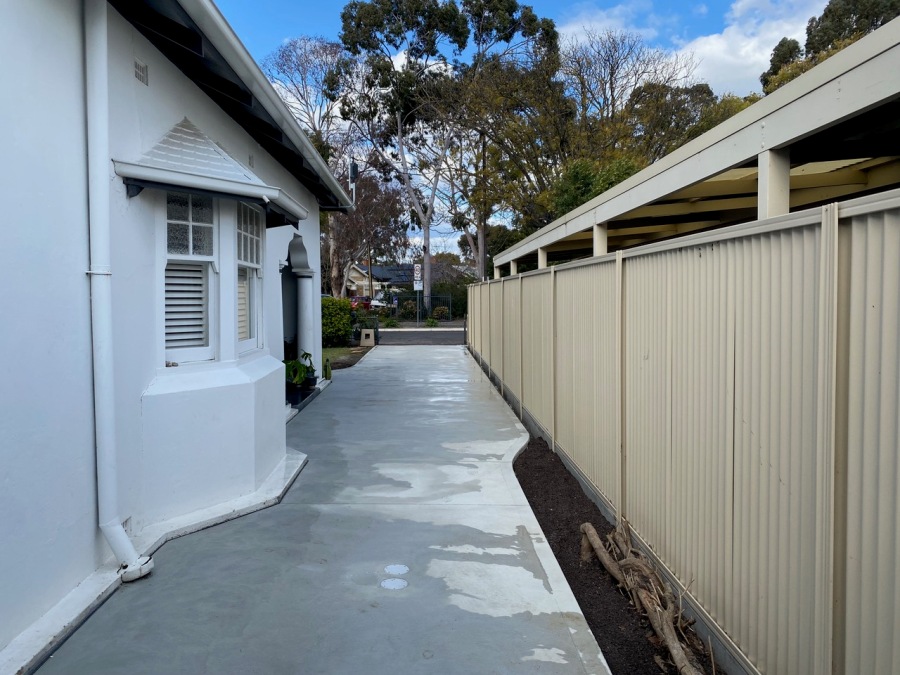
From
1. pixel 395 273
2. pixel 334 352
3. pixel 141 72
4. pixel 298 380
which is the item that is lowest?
pixel 334 352

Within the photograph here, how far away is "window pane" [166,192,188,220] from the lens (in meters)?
5.07

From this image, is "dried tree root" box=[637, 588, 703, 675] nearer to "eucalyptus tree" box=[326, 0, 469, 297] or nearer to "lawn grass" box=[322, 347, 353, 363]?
"lawn grass" box=[322, 347, 353, 363]

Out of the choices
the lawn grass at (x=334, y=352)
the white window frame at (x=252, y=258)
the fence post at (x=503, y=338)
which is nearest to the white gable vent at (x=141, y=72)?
the white window frame at (x=252, y=258)

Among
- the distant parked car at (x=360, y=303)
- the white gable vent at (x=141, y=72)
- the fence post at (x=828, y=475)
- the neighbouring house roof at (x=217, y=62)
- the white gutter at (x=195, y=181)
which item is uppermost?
the neighbouring house roof at (x=217, y=62)

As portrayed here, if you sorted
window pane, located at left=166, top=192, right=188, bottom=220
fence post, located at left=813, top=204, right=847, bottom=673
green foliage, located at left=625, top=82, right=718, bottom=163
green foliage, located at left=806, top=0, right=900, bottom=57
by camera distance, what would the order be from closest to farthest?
fence post, located at left=813, top=204, right=847, bottom=673
window pane, located at left=166, top=192, right=188, bottom=220
green foliage, located at left=625, top=82, right=718, bottom=163
green foliage, located at left=806, top=0, right=900, bottom=57

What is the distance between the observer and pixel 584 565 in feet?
14.6

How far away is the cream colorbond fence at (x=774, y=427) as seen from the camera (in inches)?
76.7

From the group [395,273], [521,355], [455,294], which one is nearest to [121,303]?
[521,355]

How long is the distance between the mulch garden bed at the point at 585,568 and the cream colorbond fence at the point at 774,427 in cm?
36

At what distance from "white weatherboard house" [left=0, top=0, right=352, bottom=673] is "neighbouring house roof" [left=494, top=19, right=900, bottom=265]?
3.01m

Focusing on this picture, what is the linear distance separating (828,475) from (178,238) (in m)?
4.59

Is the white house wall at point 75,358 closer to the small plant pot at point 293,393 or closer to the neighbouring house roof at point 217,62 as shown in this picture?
the neighbouring house roof at point 217,62

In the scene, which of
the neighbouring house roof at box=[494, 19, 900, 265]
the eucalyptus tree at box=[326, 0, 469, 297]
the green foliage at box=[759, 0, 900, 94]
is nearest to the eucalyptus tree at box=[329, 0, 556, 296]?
the eucalyptus tree at box=[326, 0, 469, 297]

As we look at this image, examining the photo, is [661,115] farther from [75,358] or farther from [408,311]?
[75,358]
